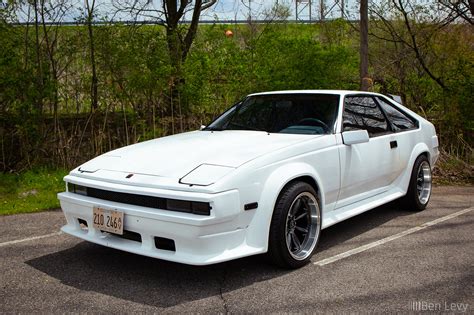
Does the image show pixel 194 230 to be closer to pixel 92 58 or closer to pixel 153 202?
pixel 153 202

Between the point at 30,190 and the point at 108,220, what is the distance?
3691mm

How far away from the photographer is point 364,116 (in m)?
4.97

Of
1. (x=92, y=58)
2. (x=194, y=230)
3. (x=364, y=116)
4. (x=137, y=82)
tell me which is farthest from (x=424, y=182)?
(x=92, y=58)

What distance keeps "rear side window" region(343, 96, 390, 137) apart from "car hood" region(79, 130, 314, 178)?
2.35ft

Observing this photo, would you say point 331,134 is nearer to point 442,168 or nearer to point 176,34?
point 442,168

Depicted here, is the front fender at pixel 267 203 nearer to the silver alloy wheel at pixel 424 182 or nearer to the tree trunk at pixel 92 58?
the silver alloy wheel at pixel 424 182

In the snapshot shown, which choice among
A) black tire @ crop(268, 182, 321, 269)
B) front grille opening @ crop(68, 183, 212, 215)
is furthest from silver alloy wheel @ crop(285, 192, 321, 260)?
front grille opening @ crop(68, 183, 212, 215)

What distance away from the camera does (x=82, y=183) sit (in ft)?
12.4

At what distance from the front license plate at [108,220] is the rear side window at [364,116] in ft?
7.31

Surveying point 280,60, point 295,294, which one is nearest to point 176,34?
point 280,60

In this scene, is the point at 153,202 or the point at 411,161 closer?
the point at 153,202

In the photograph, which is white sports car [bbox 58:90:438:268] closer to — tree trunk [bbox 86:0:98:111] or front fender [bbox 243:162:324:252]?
front fender [bbox 243:162:324:252]

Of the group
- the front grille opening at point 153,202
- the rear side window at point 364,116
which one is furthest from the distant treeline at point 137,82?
the front grille opening at point 153,202

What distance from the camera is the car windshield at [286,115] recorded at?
448 cm
